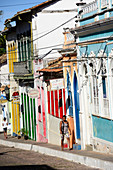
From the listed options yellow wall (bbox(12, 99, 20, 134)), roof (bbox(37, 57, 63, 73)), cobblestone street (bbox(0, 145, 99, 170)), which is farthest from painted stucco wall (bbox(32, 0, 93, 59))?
cobblestone street (bbox(0, 145, 99, 170))

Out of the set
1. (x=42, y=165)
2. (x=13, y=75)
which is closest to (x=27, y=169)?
(x=42, y=165)

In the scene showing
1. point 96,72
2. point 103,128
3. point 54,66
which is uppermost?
point 54,66

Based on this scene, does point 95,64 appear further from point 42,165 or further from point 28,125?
point 28,125

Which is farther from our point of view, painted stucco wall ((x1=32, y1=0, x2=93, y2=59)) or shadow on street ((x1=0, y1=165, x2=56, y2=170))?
painted stucco wall ((x1=32, y1=0, x2=93, y2=59))

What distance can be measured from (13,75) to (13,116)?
372 cm

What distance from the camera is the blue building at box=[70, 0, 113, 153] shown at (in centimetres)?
1625

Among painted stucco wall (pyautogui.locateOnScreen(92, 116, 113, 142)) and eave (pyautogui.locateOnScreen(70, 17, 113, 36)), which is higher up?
eave (pyautogui.locateOnScreen(70, 17, 113, 36))

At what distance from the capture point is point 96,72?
1764 centimetres

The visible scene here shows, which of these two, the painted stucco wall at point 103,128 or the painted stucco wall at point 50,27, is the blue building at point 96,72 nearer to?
the painted stucco wall at point 103,128

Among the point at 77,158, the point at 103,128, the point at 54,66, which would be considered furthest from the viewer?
the point at 54,66

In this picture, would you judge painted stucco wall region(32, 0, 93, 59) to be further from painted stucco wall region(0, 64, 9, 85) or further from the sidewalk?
painted stucco wall region(0, 64, 9, 85)

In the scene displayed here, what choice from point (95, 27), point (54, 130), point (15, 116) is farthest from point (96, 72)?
point (15, 116)

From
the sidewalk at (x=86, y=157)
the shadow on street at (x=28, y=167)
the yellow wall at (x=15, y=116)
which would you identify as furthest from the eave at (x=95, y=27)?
the yellow wall at (x=15, y=116)

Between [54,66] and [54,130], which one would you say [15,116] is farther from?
[54,66]
